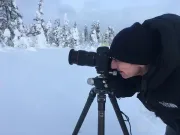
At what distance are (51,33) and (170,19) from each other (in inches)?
2384

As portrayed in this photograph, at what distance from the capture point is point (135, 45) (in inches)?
91.7

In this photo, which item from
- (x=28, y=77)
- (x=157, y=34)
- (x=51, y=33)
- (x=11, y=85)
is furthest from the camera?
(x=51, y=33)

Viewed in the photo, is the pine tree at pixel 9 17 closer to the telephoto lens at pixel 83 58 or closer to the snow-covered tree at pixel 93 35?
the telephoto lens at pixel 83 58

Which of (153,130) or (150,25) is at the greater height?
(150,25)

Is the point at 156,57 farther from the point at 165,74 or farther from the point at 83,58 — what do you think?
the point at 83,58

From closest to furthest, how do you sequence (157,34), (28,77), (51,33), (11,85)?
(157,34) < (11,85) < (28,77) < (51,33)

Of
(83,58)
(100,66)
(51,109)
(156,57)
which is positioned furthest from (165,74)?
(51,109)

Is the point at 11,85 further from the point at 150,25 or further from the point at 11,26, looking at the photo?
the point at 11,26

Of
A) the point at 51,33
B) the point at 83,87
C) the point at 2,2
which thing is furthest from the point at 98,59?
the point at 51,33

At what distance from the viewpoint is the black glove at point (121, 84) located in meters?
2.90

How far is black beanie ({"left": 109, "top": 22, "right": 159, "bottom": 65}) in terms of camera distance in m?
2.33

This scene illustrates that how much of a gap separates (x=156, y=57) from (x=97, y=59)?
25.2 inches

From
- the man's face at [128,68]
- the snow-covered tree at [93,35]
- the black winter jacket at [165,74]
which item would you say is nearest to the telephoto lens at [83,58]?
the man's face at [128,68]

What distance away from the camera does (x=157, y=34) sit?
92.4 inches
